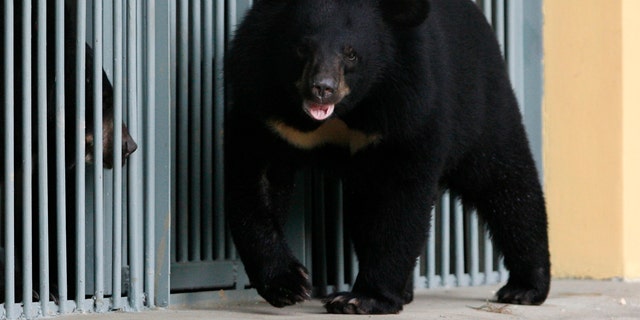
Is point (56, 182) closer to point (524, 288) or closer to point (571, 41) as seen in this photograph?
point (524, 288)

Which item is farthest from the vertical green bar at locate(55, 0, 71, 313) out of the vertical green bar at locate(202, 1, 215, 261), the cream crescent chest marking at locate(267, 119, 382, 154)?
the vertical green bar at locate(202, 1, 215, 261)

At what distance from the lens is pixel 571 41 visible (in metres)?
7.38

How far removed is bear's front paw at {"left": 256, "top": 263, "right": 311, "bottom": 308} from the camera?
5309mm

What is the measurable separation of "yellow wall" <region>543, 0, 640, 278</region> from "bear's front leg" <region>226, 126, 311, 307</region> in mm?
2316

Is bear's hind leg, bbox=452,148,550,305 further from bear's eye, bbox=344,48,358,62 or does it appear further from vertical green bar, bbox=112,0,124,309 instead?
vertical green bar, bbox=112,0,124,309

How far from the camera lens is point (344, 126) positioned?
5504 millimetres

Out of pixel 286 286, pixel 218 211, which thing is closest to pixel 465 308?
pixel 286 286

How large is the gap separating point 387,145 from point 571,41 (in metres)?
2.29

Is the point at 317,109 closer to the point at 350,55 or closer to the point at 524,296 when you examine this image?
the point at 350,55

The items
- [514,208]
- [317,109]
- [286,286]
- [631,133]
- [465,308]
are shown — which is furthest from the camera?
[631,133]

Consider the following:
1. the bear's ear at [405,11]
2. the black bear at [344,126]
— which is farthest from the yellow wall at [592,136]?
the bear's ear at [405,11]

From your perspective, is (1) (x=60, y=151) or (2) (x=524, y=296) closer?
(1) (x=60, y=151)

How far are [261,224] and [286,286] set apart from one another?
0.26 meters

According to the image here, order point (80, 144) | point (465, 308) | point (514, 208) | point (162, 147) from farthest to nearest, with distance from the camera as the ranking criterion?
point (514, 208)
point (465, 308)
point (162, 147)
point (80, 144)
